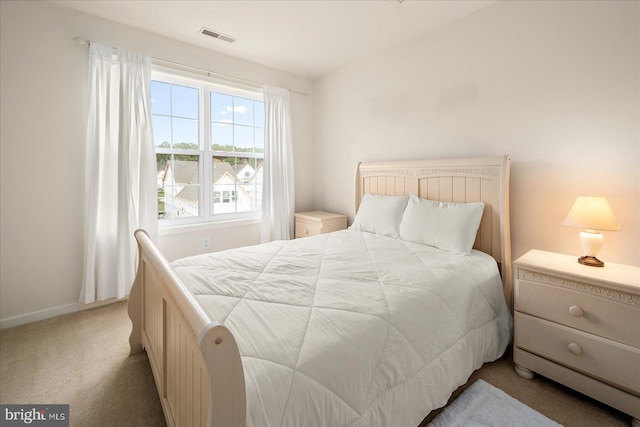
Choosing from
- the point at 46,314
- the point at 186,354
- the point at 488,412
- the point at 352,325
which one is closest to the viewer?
the point at 186,354

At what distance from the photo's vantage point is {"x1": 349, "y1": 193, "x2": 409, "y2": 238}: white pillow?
100 inches

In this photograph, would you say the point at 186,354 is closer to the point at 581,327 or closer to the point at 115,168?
the point at 581,327

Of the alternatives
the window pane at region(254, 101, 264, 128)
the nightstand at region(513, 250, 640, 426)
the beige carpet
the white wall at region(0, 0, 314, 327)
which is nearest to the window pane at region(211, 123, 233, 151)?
the window pane at region(254, 101, 264, 128)

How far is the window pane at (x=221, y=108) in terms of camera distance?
327cm

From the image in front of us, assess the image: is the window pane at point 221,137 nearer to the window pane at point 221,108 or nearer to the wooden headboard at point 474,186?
the window pane at point 221,108

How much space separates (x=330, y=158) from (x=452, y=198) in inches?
71.2

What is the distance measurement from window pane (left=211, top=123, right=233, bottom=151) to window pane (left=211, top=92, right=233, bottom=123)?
0.23 ft

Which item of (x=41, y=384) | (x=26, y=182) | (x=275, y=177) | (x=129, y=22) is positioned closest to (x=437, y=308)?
(x=41, y=384)

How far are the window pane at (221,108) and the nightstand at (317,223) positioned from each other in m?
1.43

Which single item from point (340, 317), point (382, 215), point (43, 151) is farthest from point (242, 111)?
point (340, 317)

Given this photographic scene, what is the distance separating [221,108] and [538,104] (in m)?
3.00

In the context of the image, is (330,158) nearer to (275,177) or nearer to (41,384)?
(275,177)

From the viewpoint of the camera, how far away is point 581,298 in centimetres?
153

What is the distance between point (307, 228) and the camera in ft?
11.6
